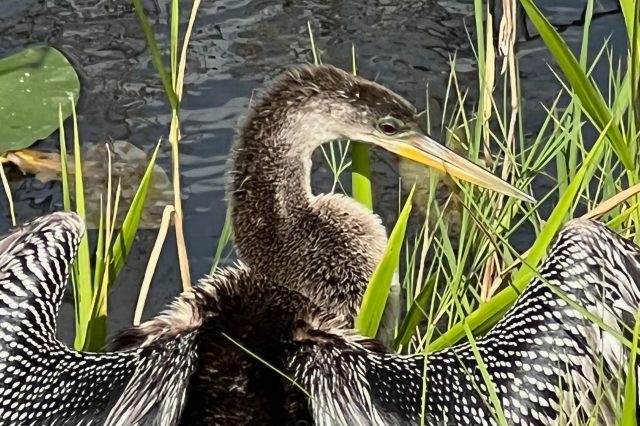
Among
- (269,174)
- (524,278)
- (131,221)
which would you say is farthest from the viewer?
(269,174)

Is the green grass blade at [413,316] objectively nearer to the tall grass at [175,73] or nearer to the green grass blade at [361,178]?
the green grass blade at [361,178]

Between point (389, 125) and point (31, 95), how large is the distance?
2052mm

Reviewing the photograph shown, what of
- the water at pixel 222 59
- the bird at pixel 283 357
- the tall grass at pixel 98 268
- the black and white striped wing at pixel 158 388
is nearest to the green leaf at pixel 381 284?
the bird at pixel 283 357

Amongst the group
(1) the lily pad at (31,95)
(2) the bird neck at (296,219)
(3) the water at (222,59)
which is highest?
(2) the bird neck at (296,219)

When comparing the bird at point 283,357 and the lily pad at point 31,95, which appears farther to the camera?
the lily pad at point 31,95

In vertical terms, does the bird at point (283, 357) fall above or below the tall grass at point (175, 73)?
below

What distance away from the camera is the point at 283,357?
3166 millimetres

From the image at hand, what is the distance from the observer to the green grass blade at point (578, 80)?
3.25m

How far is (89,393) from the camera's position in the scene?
313cm

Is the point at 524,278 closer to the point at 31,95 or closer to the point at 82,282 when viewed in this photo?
the point at 82,282

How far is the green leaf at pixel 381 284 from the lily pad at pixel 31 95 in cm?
227

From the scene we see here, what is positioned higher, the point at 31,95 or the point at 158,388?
the point at 158,388

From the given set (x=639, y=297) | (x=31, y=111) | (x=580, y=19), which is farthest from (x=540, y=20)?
(x=580, y=19)

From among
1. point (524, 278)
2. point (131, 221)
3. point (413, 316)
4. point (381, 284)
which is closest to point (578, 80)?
point (524, 278)
